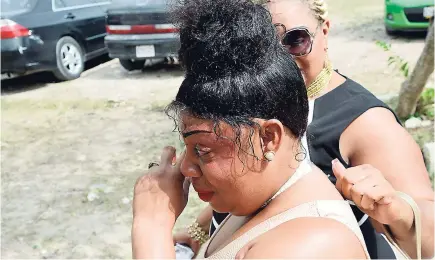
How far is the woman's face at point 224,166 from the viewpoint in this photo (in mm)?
1308

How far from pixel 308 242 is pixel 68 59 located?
8419 millimetres

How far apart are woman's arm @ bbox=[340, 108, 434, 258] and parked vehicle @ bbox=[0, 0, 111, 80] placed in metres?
6.74

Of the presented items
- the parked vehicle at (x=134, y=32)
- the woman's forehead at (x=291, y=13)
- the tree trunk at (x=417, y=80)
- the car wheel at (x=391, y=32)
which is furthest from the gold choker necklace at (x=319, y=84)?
the car wheel at (x=391, y=32)

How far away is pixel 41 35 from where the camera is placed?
8.50 meters

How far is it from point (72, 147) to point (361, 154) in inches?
187

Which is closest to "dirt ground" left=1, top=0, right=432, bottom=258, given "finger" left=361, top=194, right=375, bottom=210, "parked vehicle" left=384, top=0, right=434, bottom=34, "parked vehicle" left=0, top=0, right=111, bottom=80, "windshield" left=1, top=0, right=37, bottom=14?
"parked vehicle" left=384, top=0, right=434, bottom=34

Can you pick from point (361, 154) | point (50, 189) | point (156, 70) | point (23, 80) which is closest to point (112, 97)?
point (156, 70)

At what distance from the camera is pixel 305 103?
1.40 meters

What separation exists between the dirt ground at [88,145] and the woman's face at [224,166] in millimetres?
688

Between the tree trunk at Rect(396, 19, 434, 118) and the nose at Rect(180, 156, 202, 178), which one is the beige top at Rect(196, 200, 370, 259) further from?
Result: the tree trunk at Rect(396, 19, 434, 118)

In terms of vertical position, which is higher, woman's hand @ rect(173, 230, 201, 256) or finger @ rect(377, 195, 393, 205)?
finger @ rect(377, 195, 393, 205)

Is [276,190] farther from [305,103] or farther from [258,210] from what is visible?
[305,103]

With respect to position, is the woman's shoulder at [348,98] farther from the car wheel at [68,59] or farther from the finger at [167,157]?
the car wheel at [68,59]

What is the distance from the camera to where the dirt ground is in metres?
4.24
